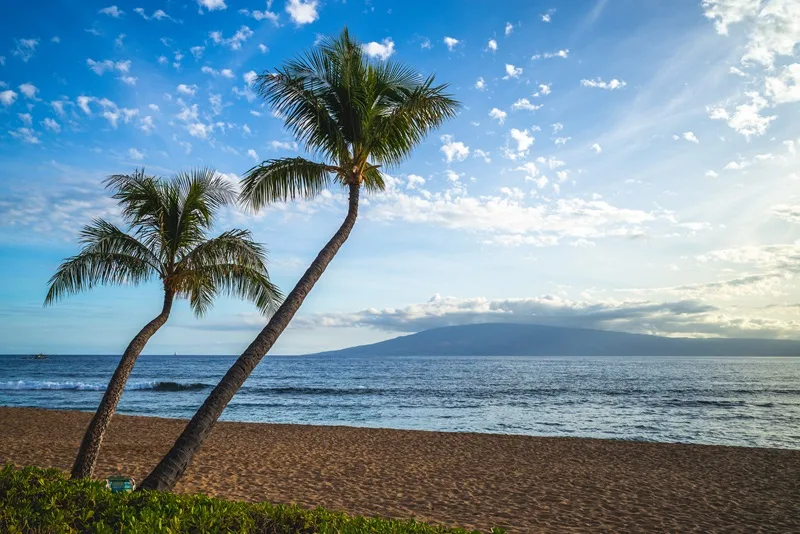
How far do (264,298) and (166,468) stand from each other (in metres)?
4.50

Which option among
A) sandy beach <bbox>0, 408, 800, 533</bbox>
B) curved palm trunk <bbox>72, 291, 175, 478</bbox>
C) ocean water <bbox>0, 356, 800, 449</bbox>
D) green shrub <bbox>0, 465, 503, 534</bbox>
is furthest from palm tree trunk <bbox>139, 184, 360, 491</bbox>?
ocean water <bbox>0, 356, 800, 449</bbox>

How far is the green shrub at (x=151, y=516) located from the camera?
3.67 metres

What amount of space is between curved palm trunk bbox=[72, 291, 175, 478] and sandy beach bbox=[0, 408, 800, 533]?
7.64 ft

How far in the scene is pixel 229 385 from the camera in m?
5.91

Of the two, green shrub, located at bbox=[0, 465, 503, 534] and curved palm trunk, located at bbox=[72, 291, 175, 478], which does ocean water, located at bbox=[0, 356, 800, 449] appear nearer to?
curved palm trunk, located at bbox=[72, 291, 175, 478]

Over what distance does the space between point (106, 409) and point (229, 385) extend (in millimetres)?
2739

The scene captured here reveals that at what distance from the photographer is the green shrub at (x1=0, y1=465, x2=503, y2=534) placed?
3666 millimetres

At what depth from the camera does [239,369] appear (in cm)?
605

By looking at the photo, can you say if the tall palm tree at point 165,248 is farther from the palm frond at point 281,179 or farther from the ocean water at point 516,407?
the ocean water at point 516,407

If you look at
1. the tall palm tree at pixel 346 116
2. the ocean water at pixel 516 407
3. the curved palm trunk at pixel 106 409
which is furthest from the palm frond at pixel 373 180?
the ocean water at pixel 516 407

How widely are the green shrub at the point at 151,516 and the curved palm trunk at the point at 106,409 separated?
8.92 ft

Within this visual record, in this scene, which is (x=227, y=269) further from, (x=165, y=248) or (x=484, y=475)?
(x=484, y=475)

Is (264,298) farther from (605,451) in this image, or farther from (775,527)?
(605,451)

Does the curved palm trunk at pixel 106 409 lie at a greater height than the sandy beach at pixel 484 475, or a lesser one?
greater
